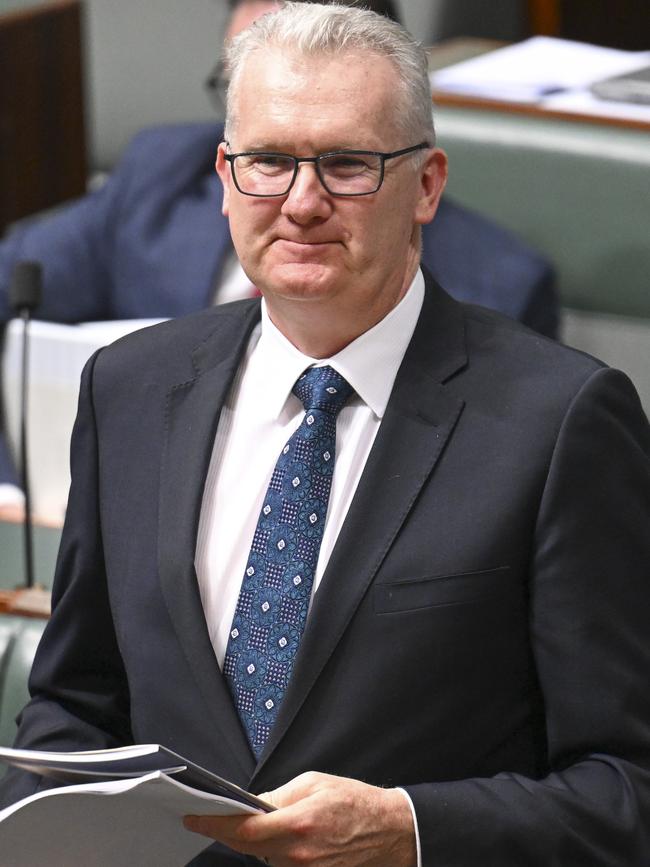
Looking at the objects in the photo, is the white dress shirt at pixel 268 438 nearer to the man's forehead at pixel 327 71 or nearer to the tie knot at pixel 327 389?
the tie knot at pixel 327 389

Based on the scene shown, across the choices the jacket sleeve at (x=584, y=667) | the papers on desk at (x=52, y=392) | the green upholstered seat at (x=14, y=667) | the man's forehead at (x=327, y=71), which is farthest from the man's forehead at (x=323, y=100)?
the papers on desk at (x=52, y=392)

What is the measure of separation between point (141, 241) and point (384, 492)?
1.48m

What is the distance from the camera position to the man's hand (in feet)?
3.32

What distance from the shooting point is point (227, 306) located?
4.32 ft

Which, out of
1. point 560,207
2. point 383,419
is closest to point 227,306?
point 383,419

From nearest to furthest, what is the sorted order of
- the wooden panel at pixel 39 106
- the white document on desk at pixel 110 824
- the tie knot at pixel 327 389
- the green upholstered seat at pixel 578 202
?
1. the white document on desk at pixel 110 824
2. the tie knot at pixel 327 389
3. the green upholstered seat at pixel 578 202
4. the wooden panel at pixel 39 106

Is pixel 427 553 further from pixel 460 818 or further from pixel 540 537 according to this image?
pixel 460 818

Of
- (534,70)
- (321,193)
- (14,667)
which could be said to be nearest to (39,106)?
(534,70)

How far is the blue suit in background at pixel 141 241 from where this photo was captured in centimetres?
245

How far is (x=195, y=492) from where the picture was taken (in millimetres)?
1185

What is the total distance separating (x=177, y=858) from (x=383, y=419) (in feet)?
1.16

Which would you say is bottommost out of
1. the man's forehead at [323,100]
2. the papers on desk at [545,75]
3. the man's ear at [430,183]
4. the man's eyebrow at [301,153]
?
the papers on desk at [545,75]

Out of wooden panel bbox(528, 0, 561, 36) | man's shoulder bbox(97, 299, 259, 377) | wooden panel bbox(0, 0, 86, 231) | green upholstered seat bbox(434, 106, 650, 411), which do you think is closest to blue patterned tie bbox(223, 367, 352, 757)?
man's shoulder bbox(97, 299, 259, 377)

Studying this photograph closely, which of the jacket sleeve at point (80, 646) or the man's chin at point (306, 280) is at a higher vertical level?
the man's chin at point (306, 280)
